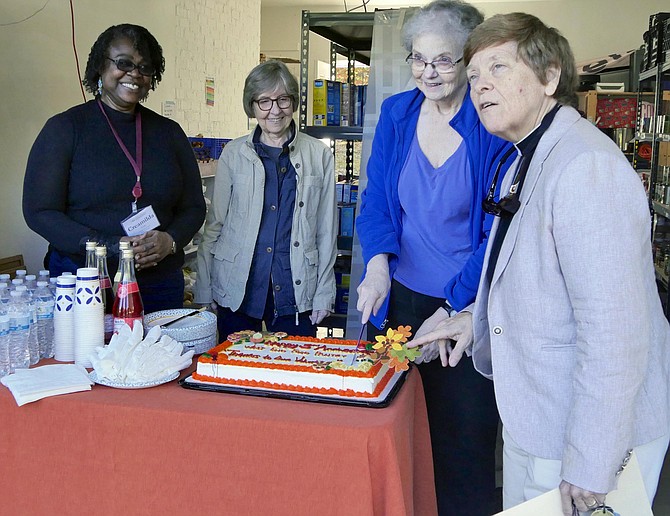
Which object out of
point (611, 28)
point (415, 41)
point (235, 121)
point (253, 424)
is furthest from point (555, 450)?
point (611, 28)

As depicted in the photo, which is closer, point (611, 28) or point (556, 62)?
point (556, 62)

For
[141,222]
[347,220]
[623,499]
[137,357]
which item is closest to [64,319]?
[137,357]

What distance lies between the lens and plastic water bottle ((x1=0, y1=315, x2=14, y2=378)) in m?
1.68

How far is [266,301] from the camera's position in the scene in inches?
107

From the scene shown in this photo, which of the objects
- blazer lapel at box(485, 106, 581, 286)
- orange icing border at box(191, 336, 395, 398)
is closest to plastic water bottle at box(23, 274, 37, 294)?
orange icing border at box(191, 336, 395, 398)

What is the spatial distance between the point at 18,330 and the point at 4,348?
A: 2.1 inches

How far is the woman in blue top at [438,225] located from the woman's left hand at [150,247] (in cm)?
69

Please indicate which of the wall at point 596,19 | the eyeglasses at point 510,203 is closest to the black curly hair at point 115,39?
the eyeglasses at point 510,203

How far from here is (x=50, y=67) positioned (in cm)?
Answer: 367

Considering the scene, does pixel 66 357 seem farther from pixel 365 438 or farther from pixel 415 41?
pixel 415 41

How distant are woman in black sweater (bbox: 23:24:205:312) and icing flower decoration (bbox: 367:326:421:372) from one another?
3.19 feet

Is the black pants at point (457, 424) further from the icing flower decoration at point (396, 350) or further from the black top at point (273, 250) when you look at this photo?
the black top at point (273, 250)

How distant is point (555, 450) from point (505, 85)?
2.32ft

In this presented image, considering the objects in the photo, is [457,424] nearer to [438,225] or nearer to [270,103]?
[438,225]
